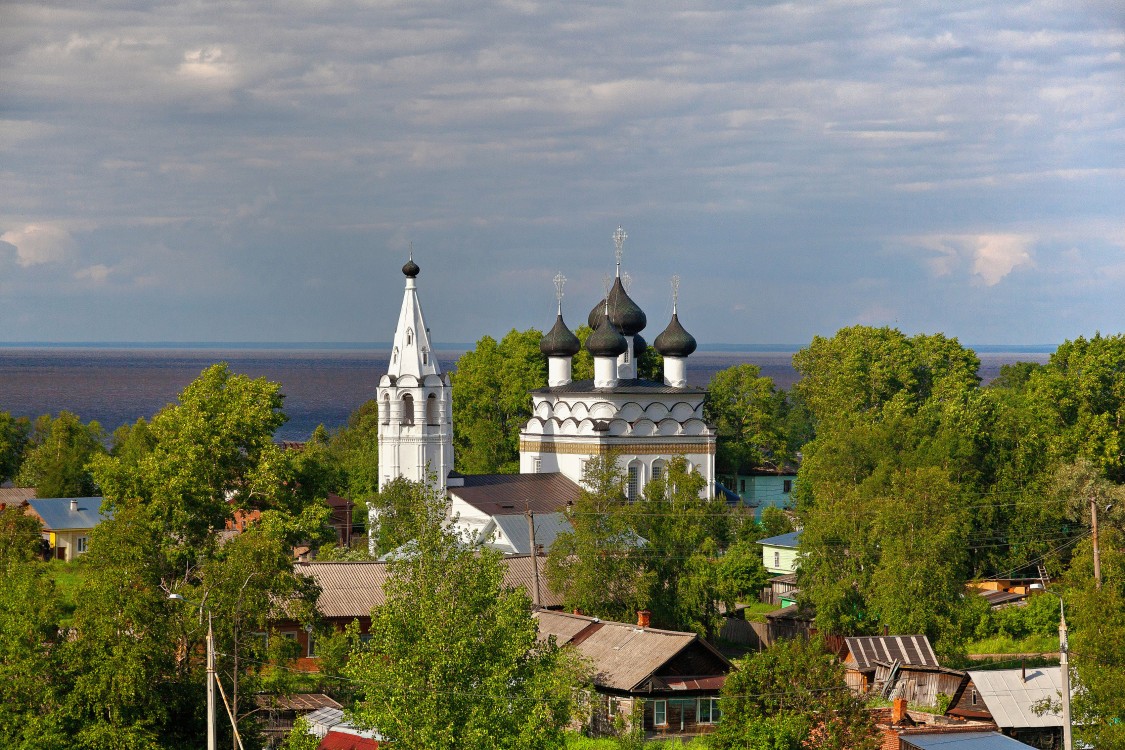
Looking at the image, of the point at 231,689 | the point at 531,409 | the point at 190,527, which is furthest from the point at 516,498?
the point at 231,689

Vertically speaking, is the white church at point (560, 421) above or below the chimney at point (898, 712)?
above

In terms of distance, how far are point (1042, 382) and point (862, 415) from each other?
8.46 metres

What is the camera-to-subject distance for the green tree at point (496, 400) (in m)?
53.8

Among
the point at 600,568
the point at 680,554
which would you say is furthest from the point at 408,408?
the point at 600,568

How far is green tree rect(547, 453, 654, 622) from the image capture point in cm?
3069

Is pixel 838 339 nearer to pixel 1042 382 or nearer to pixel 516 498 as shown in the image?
pixel 1042 382

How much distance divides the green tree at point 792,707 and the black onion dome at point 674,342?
86.7 ft

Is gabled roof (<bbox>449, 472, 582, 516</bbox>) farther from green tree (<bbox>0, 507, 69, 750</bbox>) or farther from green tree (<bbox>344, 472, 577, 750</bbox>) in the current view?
green tree (<bbox>344, 472, 577, 750</bbox>)

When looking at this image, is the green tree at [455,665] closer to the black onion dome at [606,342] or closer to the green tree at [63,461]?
the black onion dome at [606,342]

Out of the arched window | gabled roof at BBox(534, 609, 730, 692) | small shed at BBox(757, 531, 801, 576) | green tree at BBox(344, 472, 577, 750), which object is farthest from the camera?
the arched window

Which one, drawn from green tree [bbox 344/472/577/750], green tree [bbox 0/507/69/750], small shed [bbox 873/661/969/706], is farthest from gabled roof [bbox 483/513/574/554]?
green tree [bbox 344/472/577/750]

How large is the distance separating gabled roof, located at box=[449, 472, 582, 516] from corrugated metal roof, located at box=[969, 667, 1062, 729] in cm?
1630

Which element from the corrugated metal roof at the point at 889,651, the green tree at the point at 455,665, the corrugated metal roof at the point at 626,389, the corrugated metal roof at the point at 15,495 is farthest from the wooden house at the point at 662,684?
the corrugated metal roof at the point at 15,495

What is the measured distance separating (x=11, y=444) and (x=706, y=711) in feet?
117
